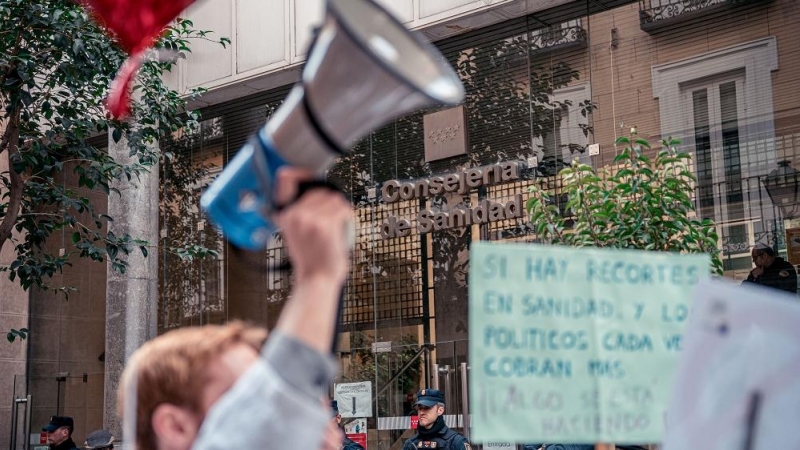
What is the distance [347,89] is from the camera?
139cm

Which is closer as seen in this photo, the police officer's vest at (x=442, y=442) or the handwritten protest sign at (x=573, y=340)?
the handwritten protest sign at (x=573, y=340)

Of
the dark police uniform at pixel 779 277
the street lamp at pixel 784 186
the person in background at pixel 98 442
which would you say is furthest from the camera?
the street lamp at pixel 784 186

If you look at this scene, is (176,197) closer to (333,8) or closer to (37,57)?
(37,57)

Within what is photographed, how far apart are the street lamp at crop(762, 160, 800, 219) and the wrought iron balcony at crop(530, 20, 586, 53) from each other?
256 cm

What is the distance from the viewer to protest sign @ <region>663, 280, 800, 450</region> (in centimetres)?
194

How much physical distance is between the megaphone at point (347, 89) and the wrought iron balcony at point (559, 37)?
10.4 meters

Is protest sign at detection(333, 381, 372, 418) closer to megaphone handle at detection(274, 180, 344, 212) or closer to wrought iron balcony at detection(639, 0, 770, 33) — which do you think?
wrought iron balcony at detection(639, 0, 770, 33)

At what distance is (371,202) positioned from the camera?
42.2 feet

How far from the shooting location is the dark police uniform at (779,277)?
9867mm

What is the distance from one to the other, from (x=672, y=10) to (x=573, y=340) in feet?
28.9

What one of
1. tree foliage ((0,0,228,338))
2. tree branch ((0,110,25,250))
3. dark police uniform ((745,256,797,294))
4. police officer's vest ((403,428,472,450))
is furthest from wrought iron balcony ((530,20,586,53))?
tree branch ((0,110,25,250))

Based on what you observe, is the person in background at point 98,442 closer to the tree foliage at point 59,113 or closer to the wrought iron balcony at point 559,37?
the tree foliage at point 59,113

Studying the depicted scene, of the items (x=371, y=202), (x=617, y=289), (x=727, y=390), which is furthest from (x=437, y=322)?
(x=727, y=390)

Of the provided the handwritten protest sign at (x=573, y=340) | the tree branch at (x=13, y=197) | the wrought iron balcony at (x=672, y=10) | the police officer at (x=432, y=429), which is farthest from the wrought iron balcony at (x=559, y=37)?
the handwritten protest sign at (x=573, y=340)
